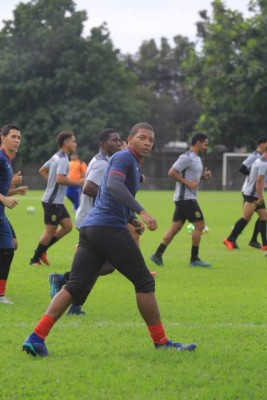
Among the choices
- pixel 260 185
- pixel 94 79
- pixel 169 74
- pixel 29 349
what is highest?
pixel 169 74

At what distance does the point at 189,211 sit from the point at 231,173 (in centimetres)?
4409

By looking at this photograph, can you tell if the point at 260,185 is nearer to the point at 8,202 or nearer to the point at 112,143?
the point at 112,143

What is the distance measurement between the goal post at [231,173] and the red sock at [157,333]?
4976 centimetres

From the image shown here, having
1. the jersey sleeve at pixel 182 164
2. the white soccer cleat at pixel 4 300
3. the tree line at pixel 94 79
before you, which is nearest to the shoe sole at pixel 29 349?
the white soccer cleat at pixel 4 300

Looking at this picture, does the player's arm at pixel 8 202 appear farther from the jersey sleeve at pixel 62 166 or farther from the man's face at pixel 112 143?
the jersey sleeve at pixel 62 166

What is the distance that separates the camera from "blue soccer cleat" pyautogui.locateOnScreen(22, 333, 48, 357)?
6.41 metres

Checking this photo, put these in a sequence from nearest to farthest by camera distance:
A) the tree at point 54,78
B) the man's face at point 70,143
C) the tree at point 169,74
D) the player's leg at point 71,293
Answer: the player's leg at point 71,293 → the man's face at point 70,143 → the tree at point 54,78 → the tree at point 169,74

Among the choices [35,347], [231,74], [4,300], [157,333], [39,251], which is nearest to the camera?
[35,347]

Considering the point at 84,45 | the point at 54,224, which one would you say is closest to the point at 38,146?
the point at 84,45

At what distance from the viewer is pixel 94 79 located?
194 feet

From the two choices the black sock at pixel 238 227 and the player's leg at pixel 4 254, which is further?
the black sock at pixel 238 227

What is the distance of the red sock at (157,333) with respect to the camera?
6.66 metres

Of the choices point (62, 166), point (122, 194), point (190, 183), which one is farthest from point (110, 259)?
point (190, 183)

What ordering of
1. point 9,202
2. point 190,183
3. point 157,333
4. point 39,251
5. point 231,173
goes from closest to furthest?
1. point 157,333
2. point 9,202
3. point 190,183
4. point 39,251
5. point 231,173
